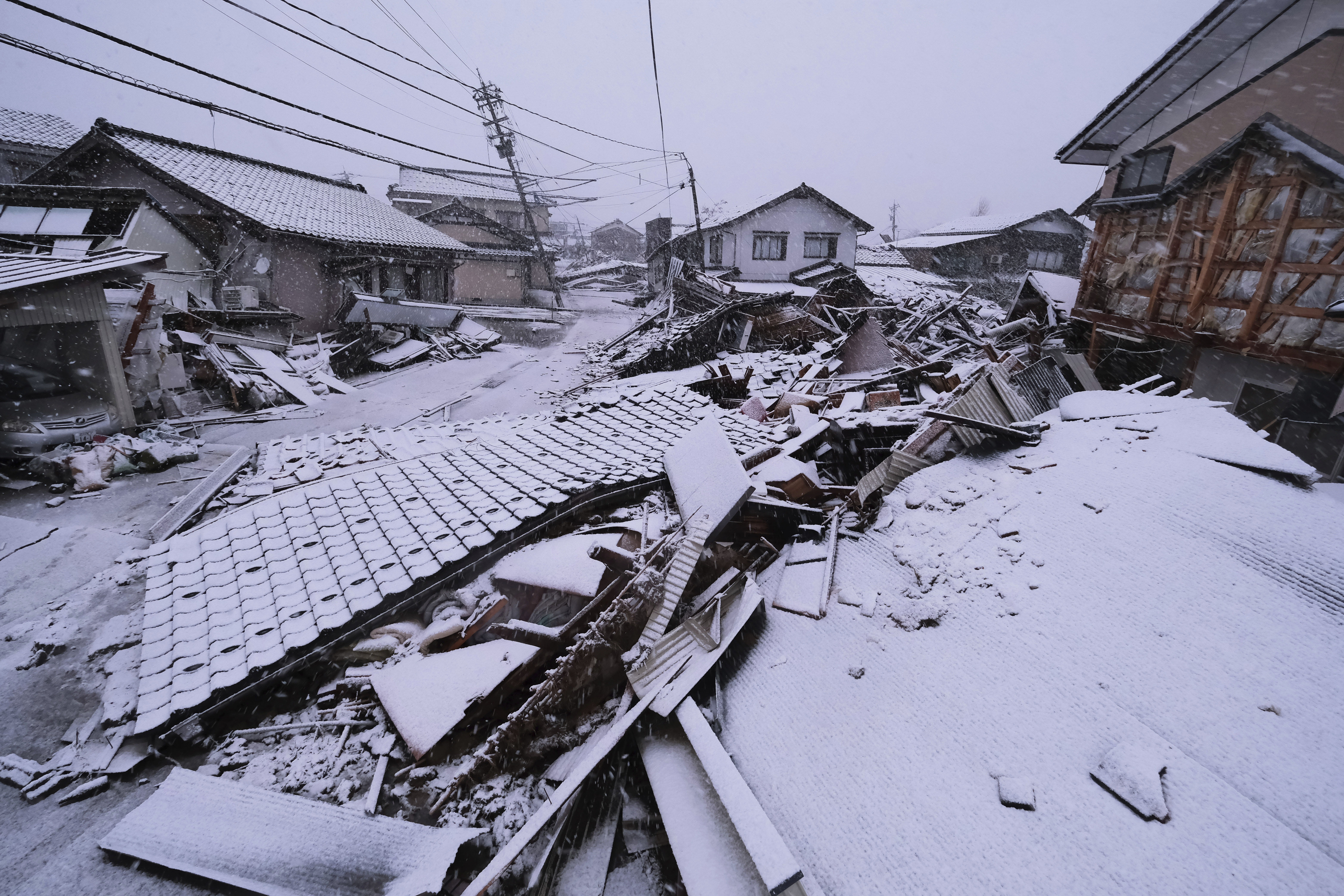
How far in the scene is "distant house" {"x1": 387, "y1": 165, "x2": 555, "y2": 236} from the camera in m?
38.9

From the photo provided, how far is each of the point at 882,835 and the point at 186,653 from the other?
3.84 meters

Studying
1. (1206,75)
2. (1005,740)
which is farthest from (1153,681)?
(1206,75)

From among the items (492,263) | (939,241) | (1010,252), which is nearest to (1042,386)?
(492,263)

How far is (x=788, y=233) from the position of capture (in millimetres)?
25719

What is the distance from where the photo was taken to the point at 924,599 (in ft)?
10.6

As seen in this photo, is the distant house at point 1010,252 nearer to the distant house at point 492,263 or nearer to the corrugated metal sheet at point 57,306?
the distant house at point 492,263

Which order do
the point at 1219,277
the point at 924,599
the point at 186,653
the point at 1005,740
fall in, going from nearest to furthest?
1. the point at 1005,740
2. the point at 186,653
3. the point at 924,599
4. the point at 1219,277

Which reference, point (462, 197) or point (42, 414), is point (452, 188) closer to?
point (462, 197)

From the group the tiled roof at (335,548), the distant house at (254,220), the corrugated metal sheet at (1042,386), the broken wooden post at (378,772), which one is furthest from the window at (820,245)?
the broken wooden post at (378,772)

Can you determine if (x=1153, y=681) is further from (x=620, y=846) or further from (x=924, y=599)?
(x=620, y=846)

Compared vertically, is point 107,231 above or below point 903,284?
above

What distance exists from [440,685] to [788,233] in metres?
26.9

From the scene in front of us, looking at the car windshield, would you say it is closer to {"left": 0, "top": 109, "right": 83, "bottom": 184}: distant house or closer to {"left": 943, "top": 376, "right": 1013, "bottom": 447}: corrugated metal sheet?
{"left": 943, "top": 376, "right": 1013, "bottom": 447}: corrugated metal sheet

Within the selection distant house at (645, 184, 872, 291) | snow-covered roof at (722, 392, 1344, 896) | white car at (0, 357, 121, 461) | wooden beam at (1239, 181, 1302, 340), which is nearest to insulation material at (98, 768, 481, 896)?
snow-covered roof at (722, 392, 1344, 896)
